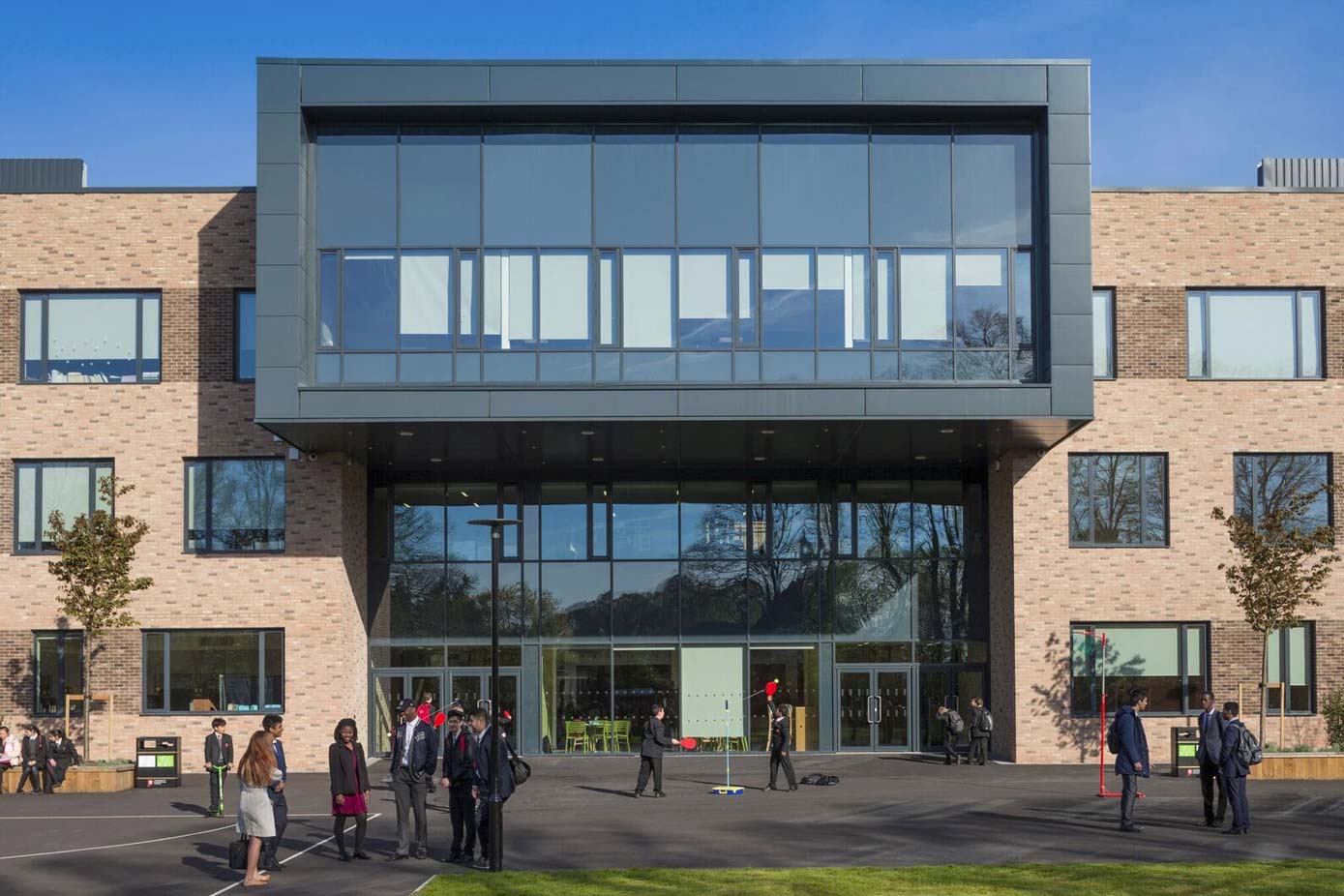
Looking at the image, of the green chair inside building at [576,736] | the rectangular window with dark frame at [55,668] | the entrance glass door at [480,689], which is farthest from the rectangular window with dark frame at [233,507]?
the green chair inside building at [576,736]

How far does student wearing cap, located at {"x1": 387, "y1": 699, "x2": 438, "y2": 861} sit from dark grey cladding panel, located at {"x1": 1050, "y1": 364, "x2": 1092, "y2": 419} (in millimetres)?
13956

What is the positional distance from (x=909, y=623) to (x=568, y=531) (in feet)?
26.5

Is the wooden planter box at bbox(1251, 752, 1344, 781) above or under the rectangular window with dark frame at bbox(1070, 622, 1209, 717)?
under

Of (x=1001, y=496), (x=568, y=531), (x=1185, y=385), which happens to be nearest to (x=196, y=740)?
(x=568, y=531)

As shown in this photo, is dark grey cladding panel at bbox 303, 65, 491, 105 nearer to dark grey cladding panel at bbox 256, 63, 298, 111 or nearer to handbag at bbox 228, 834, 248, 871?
dark grey cladding panel at bbox 256, 63, 298, 111

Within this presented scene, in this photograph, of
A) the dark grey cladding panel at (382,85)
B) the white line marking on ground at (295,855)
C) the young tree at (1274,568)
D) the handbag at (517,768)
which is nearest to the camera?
the white line marking on ground at (295,855)

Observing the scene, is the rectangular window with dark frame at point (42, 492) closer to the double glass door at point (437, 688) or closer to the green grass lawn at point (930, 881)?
the double glass door at point (437, 688)

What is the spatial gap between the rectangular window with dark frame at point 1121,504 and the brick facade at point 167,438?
15542mm

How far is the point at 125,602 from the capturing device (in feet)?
95.7

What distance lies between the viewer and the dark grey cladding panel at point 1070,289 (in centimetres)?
2716

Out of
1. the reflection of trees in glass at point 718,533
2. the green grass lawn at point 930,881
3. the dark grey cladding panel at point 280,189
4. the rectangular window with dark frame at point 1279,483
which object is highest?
the dark grey cladding panel at point 280,189

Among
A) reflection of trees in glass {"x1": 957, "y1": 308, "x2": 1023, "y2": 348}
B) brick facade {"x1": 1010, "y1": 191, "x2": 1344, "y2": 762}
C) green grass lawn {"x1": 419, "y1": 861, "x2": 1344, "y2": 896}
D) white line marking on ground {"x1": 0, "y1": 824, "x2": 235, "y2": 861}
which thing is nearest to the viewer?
Answer: green grass lawn {"x1": 419, "y1": 861, "x2": 1344, "y2": 896}

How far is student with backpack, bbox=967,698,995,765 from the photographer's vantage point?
30.8 meters

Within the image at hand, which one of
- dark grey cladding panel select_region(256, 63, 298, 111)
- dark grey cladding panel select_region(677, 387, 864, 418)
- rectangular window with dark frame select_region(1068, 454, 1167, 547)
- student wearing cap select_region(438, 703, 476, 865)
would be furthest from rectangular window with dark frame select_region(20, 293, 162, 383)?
rectangular window with dark frame select_region(1068, 454, 1167, 547)
